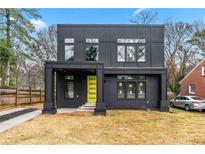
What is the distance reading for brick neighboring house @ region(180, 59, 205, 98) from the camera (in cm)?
2403

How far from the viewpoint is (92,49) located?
1709cm

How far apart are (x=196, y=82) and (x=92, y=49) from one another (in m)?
13.8

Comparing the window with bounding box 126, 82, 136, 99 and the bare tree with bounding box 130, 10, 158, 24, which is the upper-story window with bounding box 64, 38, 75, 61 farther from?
the bare tree with bounding box 130, 10, 158, 24

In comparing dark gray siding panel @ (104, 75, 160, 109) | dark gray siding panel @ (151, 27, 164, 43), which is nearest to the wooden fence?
dark gray siding panel @ (104, 75, 160, 109)

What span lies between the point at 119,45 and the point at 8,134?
11.1 m

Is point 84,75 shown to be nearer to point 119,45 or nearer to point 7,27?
point 119,45

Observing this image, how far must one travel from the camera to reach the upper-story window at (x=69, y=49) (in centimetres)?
1695

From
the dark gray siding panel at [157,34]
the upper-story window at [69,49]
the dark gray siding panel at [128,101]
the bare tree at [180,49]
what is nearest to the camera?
the upper-story window at [69,49]

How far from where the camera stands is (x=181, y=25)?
34000 millimetres

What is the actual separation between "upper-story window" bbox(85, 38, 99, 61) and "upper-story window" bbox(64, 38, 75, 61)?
1.10m

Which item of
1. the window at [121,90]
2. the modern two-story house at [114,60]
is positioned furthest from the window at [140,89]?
the window at [121,90]

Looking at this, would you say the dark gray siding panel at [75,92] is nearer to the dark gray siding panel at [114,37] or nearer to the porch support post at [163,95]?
the dark gray siding panel at [114,37]

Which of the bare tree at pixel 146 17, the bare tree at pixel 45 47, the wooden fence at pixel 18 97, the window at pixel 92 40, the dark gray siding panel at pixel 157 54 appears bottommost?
the wooden fence at pixel 18 97
